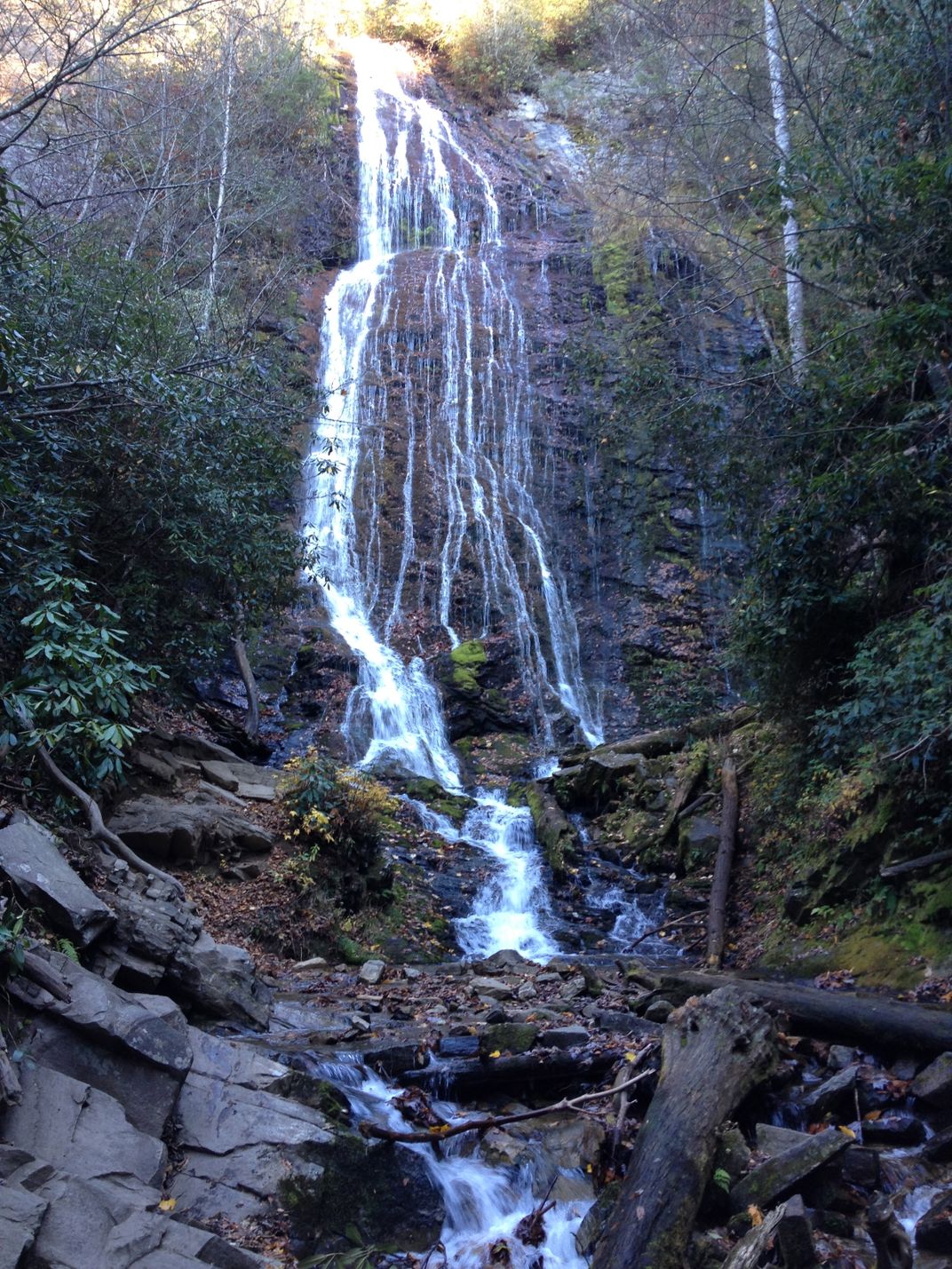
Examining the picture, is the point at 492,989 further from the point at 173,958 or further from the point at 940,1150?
the point at 940,1150

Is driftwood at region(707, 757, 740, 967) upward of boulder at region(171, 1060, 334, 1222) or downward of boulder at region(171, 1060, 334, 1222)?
upward

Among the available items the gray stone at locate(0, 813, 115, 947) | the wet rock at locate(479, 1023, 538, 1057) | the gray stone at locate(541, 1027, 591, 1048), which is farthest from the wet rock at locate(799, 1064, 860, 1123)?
the gray stone at locate(0, 813, 115, 947)

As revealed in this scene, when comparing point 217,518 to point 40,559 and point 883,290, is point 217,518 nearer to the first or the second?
point 40,559

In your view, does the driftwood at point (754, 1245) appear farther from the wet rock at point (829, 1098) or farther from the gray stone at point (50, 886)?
the gray stone at point (50, 886)

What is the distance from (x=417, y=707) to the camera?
54.7 feet

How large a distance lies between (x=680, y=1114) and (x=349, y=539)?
16831mm

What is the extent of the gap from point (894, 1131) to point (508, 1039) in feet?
7.11

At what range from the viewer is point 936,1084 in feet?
14.3

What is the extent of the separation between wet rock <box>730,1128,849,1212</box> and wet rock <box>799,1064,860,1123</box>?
1.98 ft

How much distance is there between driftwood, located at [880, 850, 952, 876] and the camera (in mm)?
6227

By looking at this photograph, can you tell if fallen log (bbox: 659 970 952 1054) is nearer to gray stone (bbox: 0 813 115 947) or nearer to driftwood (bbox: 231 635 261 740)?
gray stone (bbox: 0 813 115 947)

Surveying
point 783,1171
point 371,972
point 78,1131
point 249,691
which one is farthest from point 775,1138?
point 249,691

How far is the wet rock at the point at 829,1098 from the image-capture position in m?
4.50

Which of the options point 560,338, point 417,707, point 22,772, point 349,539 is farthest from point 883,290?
point 560,338
